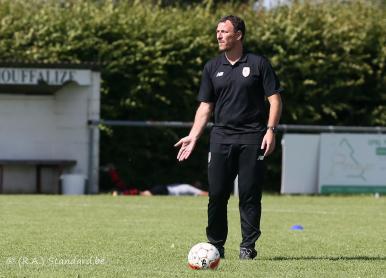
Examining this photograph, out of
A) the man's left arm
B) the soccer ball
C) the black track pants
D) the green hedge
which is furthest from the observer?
the green hedge

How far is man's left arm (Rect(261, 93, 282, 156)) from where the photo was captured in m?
8.88

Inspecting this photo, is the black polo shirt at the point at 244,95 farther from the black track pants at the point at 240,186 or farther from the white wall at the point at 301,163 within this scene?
the white wall at the point at 301,163

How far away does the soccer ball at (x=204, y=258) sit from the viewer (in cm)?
805

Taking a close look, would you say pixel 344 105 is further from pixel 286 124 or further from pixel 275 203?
pixel 275 203

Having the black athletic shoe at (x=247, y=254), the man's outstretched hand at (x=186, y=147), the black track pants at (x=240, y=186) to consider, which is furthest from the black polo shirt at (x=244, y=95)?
the black athletic shoe at (x=247, y=254)

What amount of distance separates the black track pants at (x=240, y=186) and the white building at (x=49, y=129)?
12.9 m

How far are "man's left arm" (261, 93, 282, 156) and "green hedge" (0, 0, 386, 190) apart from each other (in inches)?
528

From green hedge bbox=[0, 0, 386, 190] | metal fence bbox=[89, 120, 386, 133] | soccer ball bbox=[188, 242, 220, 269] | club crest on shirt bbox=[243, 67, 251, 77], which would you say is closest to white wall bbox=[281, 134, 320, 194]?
metal fence bbox=[89, 120, 386, 133]

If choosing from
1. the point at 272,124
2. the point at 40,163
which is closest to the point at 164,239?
the point at 272,124

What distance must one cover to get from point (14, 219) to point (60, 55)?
981 cm

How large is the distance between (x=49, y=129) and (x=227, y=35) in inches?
545

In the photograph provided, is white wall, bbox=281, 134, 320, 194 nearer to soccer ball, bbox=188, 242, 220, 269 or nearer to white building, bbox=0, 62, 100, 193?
white building, bbox=0, 62, 100, 193

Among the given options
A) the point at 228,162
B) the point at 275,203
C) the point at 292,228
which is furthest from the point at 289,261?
the point at 275,203

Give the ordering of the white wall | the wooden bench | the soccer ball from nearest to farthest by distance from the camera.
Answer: the soccer ball → the wooden bench → the white wall
